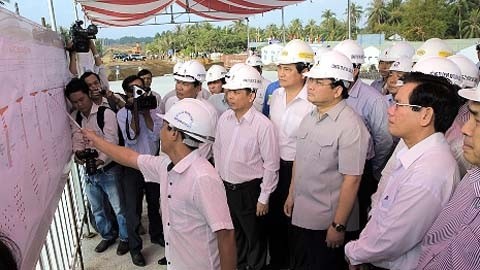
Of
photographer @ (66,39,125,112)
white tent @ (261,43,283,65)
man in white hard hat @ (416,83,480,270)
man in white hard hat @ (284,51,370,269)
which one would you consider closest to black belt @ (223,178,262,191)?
man in white hard hat @ (284,51,370,269)

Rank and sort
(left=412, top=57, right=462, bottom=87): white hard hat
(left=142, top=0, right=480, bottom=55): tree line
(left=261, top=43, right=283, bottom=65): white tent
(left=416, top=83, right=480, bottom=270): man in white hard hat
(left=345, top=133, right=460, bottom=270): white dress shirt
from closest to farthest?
1. (left=416, top=83, right=480, bottom=270): man in white hard hat
2. (left=345, top=133, right=460, bottom=270): white dress shirt
3. (left=412, top=57, right=462, bottom=87): white hard hat
4. (left=261, top=43, right=283, bottom=65): white tent
5. (left=142, top=0, right=480, bottom=55): tree line

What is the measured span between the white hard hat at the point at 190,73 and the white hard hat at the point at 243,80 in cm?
91

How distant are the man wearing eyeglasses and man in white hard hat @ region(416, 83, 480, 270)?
78 millimetres

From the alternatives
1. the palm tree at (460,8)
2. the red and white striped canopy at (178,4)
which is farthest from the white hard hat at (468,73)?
the palm tree at (460,8)

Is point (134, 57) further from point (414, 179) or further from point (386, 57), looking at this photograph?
point (414, 179)

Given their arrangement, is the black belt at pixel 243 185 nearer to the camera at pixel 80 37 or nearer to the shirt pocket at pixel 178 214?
the shirt pocket at pixel 178 214

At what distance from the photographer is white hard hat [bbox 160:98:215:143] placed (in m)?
1.83

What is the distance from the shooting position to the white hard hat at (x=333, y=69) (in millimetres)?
2504

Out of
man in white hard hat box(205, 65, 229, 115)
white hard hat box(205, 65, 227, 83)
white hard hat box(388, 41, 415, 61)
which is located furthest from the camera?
white hard hat box(205, 65, 227, 83)

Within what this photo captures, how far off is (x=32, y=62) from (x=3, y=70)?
0.55 metres

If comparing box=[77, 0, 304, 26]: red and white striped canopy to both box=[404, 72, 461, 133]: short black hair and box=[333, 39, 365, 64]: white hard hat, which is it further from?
box=[404, 72, 461, 133]: short black hair

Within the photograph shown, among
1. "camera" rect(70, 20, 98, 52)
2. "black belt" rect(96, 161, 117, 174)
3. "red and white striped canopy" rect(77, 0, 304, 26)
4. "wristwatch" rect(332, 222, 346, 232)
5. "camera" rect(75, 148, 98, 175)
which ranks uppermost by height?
"red and white striped canopy" rect(77, 0, 304, 26)

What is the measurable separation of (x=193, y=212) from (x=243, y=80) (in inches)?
57.2

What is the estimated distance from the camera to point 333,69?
252 cm
